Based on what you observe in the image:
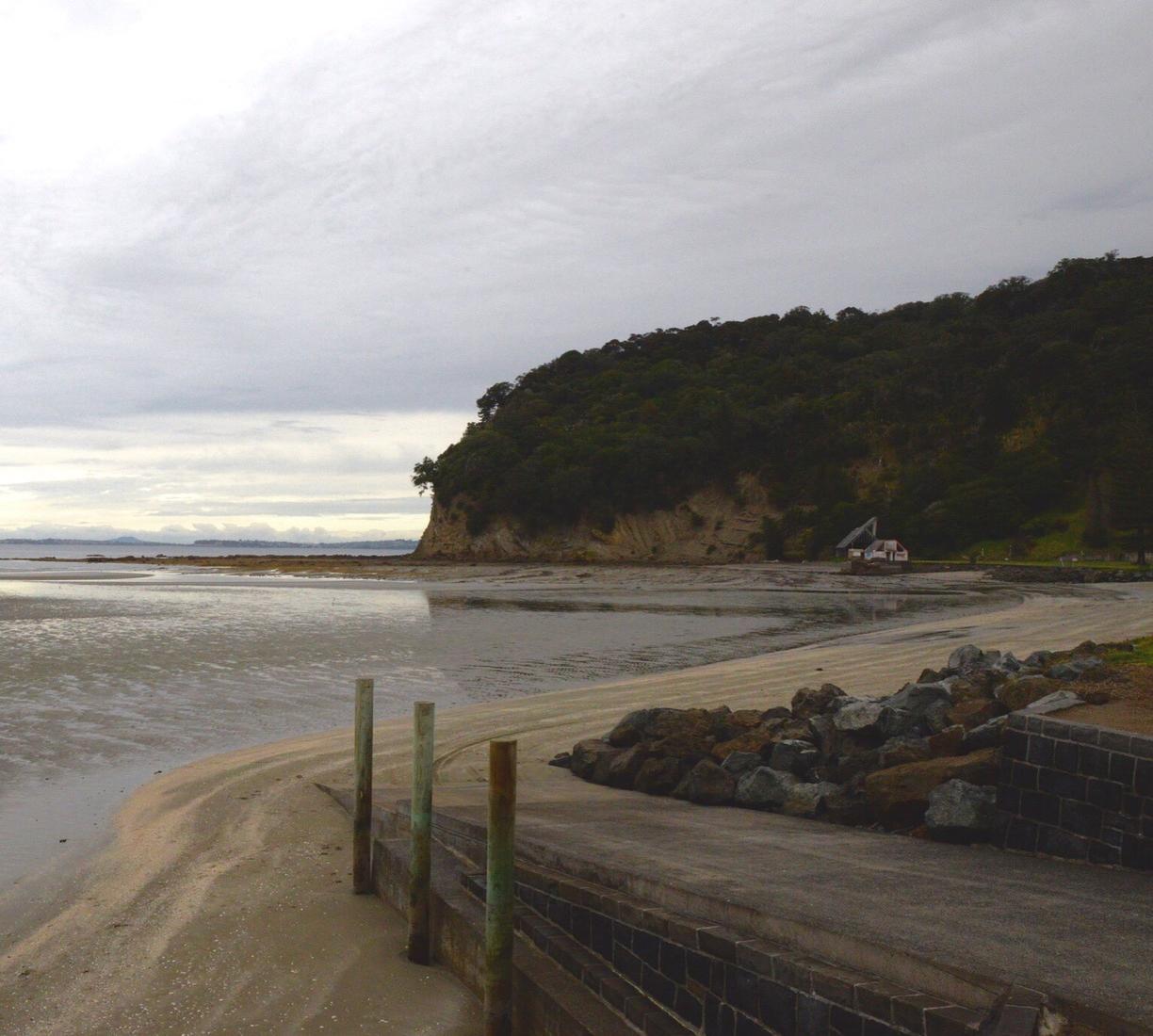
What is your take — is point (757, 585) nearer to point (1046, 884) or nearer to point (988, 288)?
point (1046, 884)

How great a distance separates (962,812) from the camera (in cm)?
608

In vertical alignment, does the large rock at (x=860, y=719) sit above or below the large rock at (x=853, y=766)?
above

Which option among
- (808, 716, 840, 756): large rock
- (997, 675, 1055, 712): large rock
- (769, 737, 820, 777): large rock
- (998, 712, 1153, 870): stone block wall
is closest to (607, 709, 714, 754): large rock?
(769, 737, 820, 777): large rock

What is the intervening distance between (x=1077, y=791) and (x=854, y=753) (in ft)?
8.56

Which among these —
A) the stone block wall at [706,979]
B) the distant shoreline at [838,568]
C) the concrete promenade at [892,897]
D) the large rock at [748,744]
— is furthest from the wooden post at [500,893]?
the distant shoreline at [838,568]

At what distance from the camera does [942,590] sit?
40.9 m

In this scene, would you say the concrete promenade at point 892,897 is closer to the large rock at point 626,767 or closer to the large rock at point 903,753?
the large rock at point 903,753

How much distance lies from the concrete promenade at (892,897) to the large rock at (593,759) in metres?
1.90

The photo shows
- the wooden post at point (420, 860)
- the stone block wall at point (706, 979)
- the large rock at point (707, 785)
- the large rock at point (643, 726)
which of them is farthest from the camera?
the large rock at point (643, 726)

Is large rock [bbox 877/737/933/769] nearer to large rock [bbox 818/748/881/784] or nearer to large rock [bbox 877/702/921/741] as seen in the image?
large rock [bbox 818/748/881/784]

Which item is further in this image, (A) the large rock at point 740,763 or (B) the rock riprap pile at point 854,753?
(A) the large rock at point 740,763

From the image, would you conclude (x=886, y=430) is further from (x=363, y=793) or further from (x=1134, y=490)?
(x=363, y=793)

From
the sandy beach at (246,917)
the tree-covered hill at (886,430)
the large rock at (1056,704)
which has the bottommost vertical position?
the sandy beach at (246,917)

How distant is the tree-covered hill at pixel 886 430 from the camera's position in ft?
199
